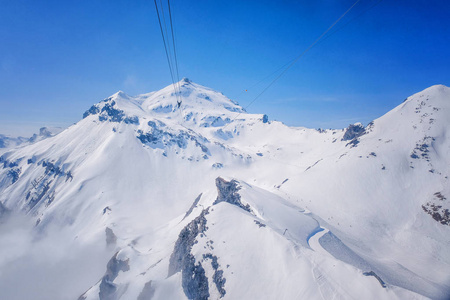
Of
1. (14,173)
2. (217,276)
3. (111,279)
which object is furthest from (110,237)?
(14,173)

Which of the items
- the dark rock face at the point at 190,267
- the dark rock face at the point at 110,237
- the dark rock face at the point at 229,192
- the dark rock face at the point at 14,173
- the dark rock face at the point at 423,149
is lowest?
the dark rock face at the point at 110,237

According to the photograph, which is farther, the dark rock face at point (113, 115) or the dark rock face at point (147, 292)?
the dark rock face at point (113, 115)

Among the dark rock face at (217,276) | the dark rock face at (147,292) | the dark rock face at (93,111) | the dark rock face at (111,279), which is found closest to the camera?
the dark rock face at (217,276)

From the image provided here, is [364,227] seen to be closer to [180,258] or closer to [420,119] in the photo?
[180,258]

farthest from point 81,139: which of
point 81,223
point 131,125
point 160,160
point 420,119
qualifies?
point 420,119

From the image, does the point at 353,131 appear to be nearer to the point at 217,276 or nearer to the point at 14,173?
the point at 217,276

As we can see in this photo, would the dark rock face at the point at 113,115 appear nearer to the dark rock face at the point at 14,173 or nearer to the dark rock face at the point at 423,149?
the dark rock face at the point at 14,173

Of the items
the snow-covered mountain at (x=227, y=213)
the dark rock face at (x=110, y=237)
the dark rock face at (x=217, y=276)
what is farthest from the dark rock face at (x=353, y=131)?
the dark rock face at (x=110, y=237)
